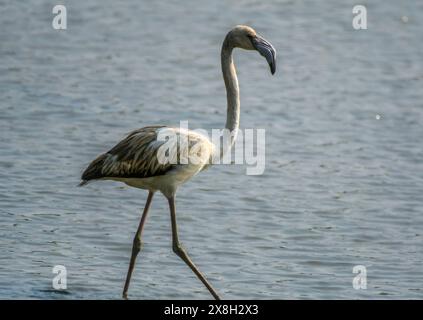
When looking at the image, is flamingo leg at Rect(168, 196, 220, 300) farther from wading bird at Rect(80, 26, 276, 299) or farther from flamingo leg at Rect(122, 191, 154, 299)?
flamingo leg at Rect(122, 191, 154, 299)

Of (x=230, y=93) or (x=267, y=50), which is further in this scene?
(x=230, y=93)

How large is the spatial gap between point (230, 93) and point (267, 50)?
0.49m

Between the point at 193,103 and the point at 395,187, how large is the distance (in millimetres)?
3699

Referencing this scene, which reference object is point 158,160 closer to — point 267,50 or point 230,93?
point 230,93

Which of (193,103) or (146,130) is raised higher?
(146,130)

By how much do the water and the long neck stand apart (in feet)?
4.49

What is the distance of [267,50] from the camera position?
30.6 ft

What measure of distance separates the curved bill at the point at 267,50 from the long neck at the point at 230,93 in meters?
0.28

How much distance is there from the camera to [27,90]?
1582 cm

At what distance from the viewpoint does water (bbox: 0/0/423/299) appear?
10180mm

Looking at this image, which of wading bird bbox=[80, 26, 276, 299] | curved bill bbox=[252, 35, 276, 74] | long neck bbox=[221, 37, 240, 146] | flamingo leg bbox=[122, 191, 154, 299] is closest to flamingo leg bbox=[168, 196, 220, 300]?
wading bird bbox=[80, 26, 276, 299]

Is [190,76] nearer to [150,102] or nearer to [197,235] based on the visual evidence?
[150,102]

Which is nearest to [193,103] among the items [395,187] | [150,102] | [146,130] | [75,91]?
[150,102]

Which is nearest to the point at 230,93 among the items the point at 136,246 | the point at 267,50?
the point at 267,50
